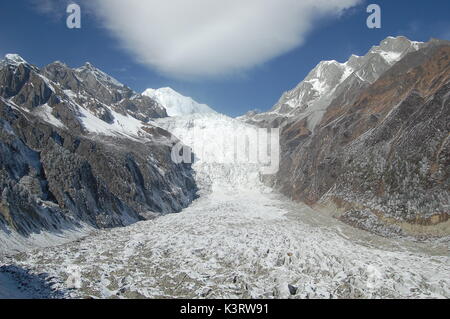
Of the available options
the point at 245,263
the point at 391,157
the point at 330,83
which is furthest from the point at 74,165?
the point at 330,83

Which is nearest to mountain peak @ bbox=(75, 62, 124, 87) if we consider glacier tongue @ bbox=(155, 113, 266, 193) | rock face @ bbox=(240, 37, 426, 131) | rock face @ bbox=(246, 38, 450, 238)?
glacier tongue @ bbox=(155, 113, 266, 193)

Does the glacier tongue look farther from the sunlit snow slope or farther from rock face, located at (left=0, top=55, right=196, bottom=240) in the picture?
the sunlit snow slope

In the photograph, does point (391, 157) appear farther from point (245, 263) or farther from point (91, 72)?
point (91, 72)

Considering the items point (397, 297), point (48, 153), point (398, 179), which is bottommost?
point (397, 297)

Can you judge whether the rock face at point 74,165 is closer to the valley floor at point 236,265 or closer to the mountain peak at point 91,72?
the valley floor at point 236,265
